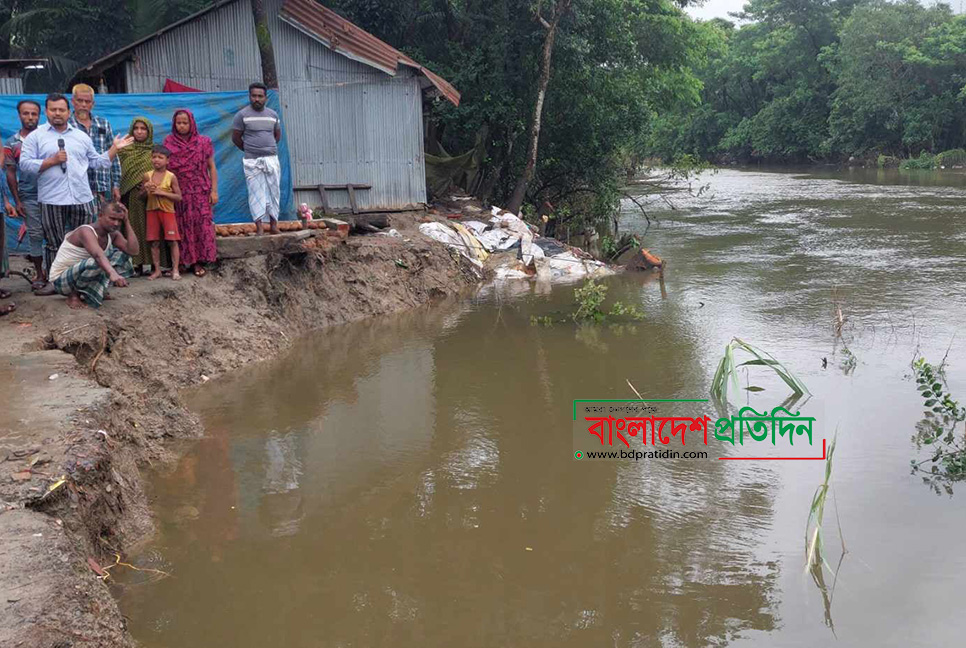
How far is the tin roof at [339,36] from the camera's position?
11.3 m

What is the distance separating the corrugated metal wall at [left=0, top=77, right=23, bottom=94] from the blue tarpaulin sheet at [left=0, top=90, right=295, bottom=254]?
1.68 metres

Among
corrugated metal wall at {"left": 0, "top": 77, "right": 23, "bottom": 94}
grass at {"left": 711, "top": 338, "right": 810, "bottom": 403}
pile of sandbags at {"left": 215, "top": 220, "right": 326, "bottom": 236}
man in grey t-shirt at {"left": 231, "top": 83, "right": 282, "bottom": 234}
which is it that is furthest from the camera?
corrugated metal wall at {"left": 0, "top": 77, "right": 23, "bottom": 94}

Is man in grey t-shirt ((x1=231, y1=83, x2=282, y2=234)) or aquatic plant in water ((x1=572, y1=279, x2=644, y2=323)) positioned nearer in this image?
man in grey t-shirt ((x1=231, y1=83, x2=282, y2=234))

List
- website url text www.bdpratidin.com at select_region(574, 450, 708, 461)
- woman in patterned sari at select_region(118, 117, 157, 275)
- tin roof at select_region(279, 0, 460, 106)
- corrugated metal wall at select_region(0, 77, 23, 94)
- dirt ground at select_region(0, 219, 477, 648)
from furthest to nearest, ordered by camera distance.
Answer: tin roof at select_region(279, 0, 460, 106) < corrugated metal wall at select_region(0, 77, 23, 94) < woman in patterned sari at select_region(118, 117, 157, 275) < website url text www.bdpratidin.com at select_region(574, 450, 708, 461) < dirt ground at select_region(0, 219, 477, 648)

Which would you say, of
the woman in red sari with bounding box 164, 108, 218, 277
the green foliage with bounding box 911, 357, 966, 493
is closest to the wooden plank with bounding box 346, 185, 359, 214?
the woman in red sari with bounding box 164, 108, 218, 277

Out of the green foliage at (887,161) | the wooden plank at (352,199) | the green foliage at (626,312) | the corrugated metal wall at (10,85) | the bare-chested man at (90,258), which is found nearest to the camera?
the bare-chested man at (90,258)

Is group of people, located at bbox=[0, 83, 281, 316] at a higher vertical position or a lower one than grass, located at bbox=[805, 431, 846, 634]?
higher

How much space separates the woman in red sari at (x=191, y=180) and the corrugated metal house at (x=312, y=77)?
364cm

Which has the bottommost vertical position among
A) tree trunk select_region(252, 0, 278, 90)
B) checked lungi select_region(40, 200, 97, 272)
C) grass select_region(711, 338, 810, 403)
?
grass select_region(711, 338, 810, 403)

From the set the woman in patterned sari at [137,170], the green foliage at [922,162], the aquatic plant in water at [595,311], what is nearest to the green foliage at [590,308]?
the aquatic plant in water at [595,311]

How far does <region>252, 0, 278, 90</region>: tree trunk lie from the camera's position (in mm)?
10562

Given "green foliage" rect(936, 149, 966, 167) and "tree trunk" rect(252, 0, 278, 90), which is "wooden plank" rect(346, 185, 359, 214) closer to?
"tree trunk" rect(252, 0, 278, 90)

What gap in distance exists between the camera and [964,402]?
6.22 metres

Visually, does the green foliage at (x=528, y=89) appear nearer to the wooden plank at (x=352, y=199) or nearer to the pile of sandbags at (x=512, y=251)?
the pile of sandbags at (x=512, y=251)
